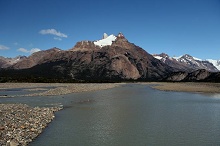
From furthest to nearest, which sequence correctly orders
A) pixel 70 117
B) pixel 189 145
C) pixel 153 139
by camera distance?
pixel 70 117, pixel 153 139, pixel 189 145

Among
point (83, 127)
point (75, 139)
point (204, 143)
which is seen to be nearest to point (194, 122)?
point (204, 143)

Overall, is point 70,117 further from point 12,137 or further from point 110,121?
point 12,137

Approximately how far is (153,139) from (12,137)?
11.2m

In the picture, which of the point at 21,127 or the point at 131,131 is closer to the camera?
the point at 21,127

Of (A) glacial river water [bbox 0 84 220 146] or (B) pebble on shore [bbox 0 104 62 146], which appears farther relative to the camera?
(A) glacial river water [bbox 0 84 220 146]

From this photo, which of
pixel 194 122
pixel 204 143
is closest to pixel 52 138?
pixel 204 143

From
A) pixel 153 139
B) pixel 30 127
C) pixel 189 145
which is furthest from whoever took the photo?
pixel 30 127

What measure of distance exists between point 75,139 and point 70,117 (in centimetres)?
1079

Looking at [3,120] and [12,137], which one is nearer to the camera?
[12,137]

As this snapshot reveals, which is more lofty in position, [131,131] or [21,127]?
[21,127]

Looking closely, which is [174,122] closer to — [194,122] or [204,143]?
[194,122]

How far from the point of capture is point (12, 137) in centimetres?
2003

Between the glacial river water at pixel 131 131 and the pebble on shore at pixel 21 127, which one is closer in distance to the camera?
the pebble on shore at pixel 21 127

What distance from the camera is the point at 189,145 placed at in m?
19.6
